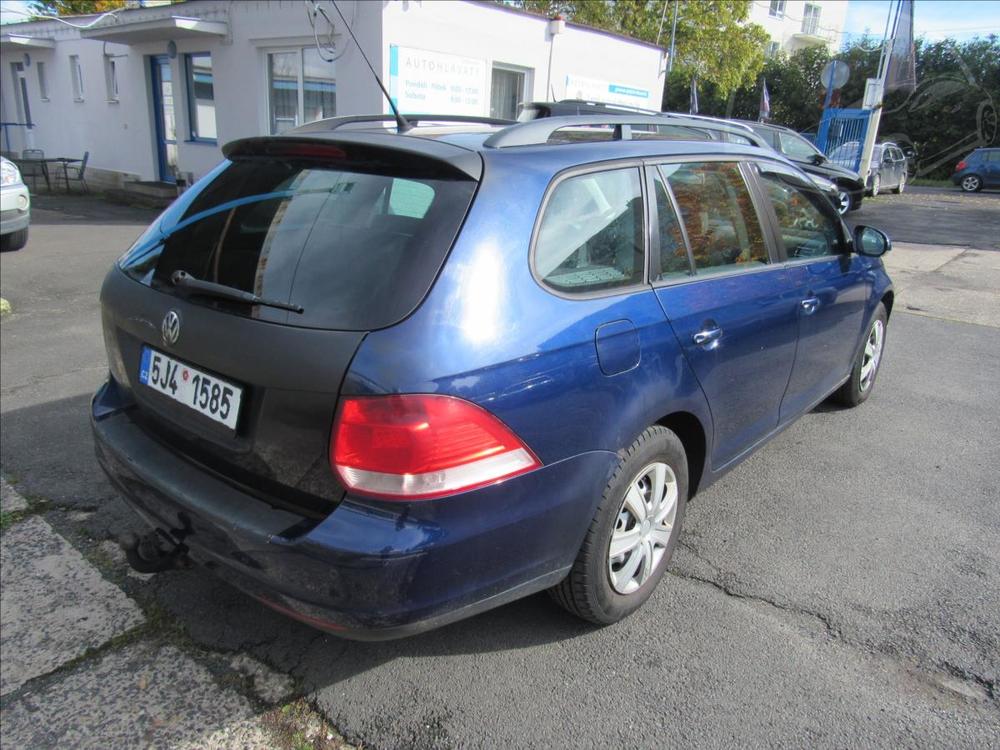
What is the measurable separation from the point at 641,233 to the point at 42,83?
2198cm

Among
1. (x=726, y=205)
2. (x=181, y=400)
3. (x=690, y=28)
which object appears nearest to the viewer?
(x=181, y=400)

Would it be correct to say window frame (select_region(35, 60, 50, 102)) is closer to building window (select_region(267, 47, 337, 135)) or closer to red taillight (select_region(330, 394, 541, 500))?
building window (select_region(267, 47, 337, 135))

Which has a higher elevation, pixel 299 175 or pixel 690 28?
pixel 690 28

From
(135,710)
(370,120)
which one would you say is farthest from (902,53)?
(135,710)

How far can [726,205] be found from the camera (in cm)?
317

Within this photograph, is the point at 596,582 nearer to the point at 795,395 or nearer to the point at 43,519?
the point at 795,395

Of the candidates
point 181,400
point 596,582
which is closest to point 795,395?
point 596,582

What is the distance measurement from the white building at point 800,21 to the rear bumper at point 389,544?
45.9 metres

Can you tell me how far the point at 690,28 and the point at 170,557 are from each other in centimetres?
2733

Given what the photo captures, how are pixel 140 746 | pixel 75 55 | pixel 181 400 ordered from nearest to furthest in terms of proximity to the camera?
pixel 140 746 < pixel 181 400 < pixel 75 55

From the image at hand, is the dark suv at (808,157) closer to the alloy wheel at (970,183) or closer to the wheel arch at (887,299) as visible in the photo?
the wheel arch at (887,299)

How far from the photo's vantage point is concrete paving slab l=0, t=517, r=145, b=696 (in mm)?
2555

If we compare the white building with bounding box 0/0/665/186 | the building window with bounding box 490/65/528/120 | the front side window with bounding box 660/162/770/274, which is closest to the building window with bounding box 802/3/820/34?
the white building with bounding box 0/0/665/186

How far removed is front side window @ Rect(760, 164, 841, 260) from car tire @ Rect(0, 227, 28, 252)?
31.8 ft
